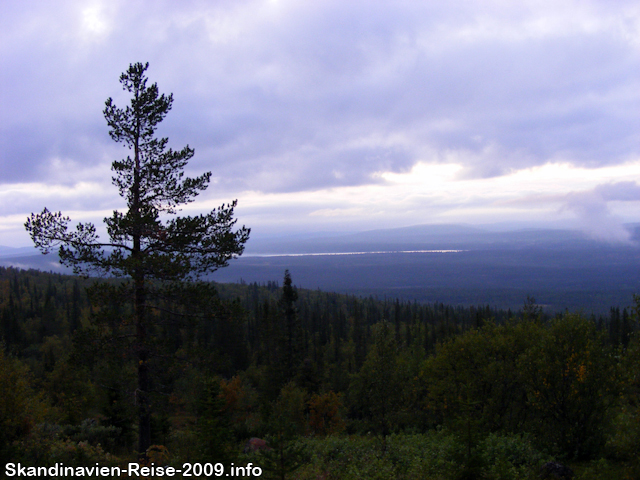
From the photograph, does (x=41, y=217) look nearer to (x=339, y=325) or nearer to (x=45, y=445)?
(x=45, y=445)

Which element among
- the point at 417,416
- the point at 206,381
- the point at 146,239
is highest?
the point at 146,239

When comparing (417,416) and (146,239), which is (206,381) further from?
(417,416)

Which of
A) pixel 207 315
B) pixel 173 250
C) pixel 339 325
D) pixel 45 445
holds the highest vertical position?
pixel 173 250

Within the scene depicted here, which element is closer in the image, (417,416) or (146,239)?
(146,239)

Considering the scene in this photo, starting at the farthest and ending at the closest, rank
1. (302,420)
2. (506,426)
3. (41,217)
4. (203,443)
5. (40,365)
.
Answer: (40,365) < (302,420) < (506,426) < (41,217) < (203,443)

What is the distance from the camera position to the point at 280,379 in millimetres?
41000

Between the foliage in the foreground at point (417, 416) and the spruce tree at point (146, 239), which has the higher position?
the spruce tree at point (146, 239)

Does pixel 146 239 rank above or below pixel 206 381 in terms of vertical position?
above

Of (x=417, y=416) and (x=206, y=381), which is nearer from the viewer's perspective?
(x=206, y=381)

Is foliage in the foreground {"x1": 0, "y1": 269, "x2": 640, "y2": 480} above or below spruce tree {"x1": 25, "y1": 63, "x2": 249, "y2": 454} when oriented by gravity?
below

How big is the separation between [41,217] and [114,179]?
258 centimetres

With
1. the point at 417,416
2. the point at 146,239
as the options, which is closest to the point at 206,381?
the point at 146,239

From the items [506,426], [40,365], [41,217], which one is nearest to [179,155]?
[41,217]

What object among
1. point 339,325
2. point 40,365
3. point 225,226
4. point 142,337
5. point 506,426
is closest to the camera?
point 142,337
